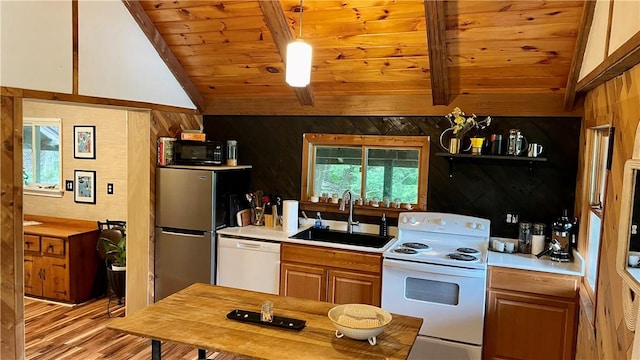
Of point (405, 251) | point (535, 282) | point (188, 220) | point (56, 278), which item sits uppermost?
point (188, 220)

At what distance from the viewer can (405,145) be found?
162 inches

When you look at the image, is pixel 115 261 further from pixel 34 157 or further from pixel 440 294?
pixel 440 294

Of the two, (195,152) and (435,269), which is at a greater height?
(195,152)

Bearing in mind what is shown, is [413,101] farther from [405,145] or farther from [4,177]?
[4,177]

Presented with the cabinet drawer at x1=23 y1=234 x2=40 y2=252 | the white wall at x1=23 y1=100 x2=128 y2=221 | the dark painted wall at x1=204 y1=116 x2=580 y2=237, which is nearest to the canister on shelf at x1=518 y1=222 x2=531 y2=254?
the dark painted wall at x1=204 y1=116 x2=580 y2=237

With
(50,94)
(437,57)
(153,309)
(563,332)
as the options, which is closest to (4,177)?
(50,94)

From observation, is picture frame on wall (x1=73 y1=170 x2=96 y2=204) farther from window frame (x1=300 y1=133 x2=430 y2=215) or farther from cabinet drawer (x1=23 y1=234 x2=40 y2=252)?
window frame (x1=300 y1=133 x2=430 y2=215)

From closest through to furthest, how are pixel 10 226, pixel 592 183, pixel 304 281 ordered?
pixel 10 226 → pixel 592 183 → pixel 304 281

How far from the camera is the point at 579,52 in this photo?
9.86ft

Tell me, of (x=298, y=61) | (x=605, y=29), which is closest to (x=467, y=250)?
(x=605, y=29)

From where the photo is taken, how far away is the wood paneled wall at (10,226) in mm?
2928

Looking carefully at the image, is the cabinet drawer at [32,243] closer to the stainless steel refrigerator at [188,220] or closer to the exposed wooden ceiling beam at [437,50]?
the stainless steel refrigerator at [188,220]

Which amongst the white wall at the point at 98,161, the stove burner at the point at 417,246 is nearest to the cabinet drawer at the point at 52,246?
the white wall at the point at 98,161

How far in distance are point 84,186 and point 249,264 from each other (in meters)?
2.43
